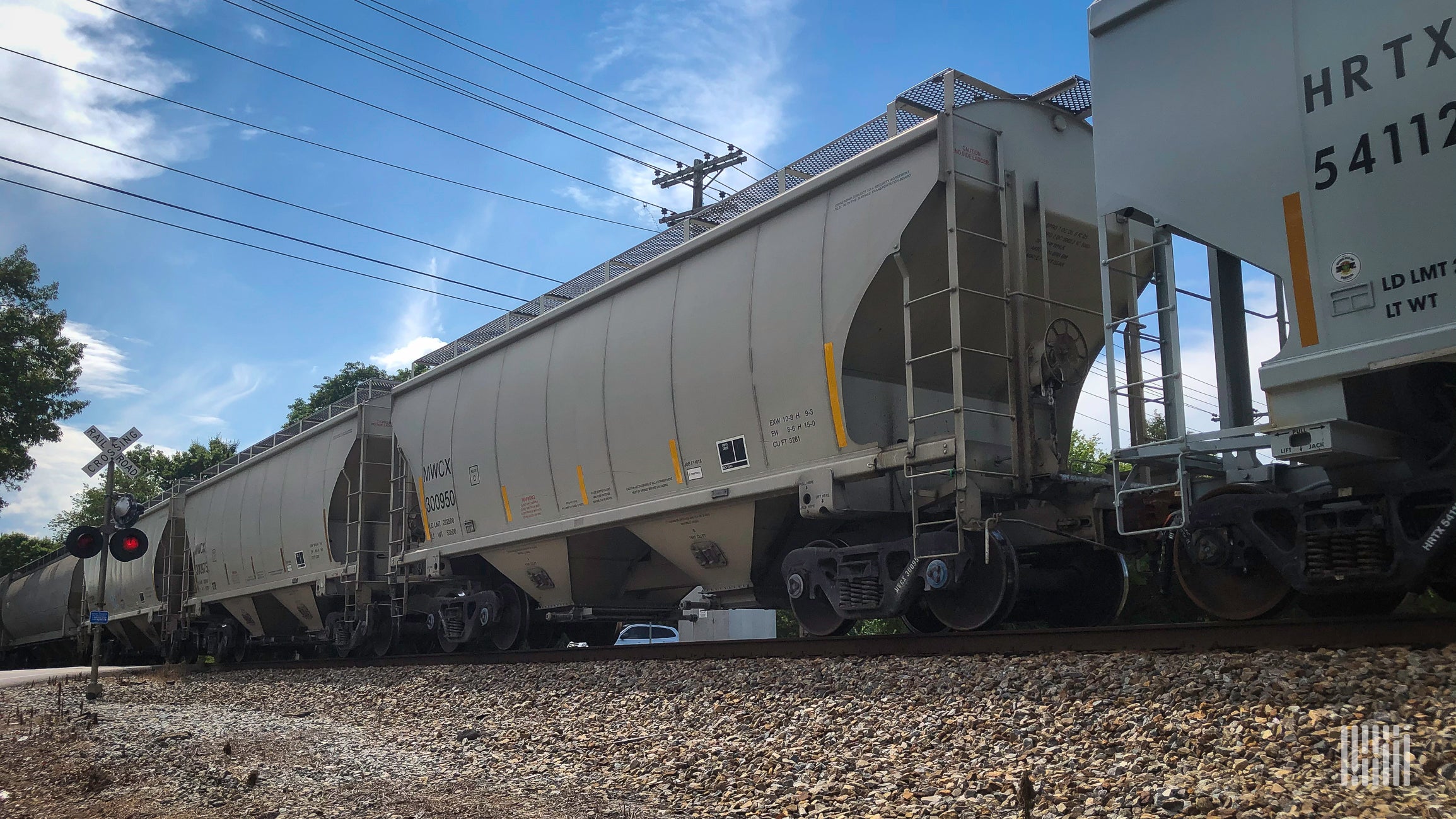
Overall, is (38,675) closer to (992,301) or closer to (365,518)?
(365,518)

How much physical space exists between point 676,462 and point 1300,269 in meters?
5.56

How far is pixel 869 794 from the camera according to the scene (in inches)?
181

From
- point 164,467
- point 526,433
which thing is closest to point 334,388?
point 164,467

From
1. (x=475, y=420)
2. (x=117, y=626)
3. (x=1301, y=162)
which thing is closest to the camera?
(x=1301, y=162)

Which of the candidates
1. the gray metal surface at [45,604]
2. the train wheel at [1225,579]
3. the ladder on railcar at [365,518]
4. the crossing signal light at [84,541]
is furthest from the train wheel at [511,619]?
the gray metal surface at [45,604]

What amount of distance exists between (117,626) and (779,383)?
2699 centimetres

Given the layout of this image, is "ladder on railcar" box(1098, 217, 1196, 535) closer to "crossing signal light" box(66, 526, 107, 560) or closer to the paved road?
"crossing signal light" box(66, 526, 107, 560)

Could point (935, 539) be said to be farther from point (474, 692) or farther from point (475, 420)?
point (475, 420)

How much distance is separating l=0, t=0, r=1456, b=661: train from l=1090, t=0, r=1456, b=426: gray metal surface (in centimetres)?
2

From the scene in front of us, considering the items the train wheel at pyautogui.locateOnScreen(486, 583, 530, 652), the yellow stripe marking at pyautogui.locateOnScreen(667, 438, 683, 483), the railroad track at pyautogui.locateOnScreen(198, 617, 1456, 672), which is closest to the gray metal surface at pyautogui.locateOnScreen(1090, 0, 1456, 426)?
the railroad track at pyautogui.locateOnScreen(198, 617, 1456, 672)

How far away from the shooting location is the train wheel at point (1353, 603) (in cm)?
535

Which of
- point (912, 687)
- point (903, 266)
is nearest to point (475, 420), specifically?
point (903, 266)

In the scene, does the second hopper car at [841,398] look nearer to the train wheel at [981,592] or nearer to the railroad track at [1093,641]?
the train wheel at [981,592]

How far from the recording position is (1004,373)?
8359 millimetres
